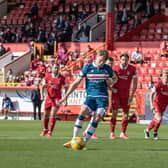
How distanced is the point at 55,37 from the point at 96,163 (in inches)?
1150

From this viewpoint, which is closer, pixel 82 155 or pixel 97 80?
pixel 82 155

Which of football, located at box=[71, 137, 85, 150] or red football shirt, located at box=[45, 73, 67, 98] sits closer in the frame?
football, located at box=[71, 137, 85, 150]

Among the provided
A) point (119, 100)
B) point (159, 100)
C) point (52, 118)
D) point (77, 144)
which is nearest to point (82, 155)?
point (77, 144)

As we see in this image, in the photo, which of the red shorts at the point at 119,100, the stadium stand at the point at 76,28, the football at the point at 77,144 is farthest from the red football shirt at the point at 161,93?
the stadium stand at the point at 76,28

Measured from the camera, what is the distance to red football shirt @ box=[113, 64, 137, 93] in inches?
636

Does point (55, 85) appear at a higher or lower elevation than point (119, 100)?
higher

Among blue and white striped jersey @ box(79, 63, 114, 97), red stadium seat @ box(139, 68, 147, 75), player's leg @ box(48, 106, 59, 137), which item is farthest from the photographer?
red stadium seat @ box(139, 68, 147, 75)

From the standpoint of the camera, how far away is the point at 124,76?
53.1 feet

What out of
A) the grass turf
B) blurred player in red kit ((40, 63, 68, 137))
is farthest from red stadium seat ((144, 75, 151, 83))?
the grass turf

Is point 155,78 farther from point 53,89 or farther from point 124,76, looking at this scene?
point 124,76

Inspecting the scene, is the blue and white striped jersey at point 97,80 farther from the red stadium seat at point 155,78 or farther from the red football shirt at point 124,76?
the red stadium seat at point 155,78

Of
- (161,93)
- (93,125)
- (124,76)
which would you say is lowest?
(93,125)

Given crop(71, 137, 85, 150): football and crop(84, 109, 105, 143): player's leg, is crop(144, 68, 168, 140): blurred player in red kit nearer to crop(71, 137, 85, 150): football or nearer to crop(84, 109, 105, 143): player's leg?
crop(84, 109, 105, 143): player's leg

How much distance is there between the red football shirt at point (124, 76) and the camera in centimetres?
1616
